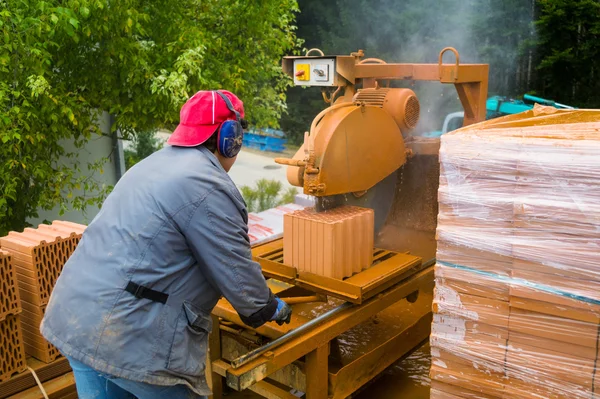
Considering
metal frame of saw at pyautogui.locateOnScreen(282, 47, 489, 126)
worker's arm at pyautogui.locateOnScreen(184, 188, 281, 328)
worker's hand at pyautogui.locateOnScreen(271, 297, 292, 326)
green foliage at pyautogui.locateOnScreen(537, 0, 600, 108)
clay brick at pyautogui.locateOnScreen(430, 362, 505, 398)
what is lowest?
clay brick at pyautogui.locateOnScreen(430, 362, 505, 398)

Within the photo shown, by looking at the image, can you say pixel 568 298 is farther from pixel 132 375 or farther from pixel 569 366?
pixel 132 375

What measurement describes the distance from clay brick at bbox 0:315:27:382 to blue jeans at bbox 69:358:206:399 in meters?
1.28

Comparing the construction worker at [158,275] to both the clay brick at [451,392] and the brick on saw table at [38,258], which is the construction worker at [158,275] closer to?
the clay brick at [451,392]

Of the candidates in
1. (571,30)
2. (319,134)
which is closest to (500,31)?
(571,30)

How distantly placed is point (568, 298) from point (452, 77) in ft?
7.17

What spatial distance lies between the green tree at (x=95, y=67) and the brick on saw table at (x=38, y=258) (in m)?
1.59

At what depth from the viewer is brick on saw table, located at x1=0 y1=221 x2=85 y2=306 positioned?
3.71 m

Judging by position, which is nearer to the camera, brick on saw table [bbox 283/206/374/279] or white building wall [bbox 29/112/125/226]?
brick on saw table [bbox 283/206/374/279]

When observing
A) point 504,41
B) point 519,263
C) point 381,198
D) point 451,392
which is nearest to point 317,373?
point 451,392

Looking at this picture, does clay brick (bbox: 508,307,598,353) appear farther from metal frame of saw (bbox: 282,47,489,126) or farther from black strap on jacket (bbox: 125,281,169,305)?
metal frame of saw (bbox: 282,47,489,126)

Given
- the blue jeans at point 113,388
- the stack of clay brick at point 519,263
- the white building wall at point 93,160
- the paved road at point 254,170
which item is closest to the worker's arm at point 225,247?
the blue jeans at point 113,388

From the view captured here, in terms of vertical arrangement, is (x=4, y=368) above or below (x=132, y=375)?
below

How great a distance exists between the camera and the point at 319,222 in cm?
353

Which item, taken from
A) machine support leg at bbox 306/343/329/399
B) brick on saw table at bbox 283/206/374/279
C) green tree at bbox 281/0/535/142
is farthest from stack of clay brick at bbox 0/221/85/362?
green tree at bbox 281/0/535/142
